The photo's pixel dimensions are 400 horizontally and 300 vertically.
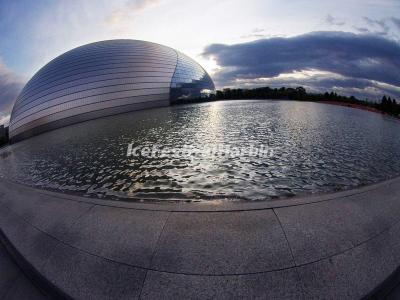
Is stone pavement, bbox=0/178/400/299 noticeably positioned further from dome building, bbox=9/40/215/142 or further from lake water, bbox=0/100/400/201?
dome building, bbox=9/40/215/142

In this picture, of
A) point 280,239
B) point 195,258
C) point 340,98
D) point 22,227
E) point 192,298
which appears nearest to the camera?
point 192,298

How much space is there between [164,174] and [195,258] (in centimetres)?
385

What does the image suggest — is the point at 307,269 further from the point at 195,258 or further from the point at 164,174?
the point at 164,174

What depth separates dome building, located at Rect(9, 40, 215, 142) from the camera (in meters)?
30.3

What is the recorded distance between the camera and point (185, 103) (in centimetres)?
4200

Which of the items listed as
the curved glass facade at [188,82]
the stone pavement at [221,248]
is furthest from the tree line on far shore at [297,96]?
the stone pavement at [221,248]

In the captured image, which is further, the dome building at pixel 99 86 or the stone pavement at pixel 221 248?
the dome building at pixel 99 86

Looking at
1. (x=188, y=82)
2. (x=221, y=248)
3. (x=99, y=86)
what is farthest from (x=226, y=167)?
(x=188, y=82)

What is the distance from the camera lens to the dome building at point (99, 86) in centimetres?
3033

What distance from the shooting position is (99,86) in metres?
32.9

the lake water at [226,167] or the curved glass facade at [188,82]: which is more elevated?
the curved glass facade at [188,82]

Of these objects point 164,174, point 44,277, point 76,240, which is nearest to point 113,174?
point 164,174

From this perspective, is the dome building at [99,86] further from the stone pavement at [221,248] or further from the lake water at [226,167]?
the stone pavement at [221,248]

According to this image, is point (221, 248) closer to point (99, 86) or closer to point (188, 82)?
point (99, 86)
